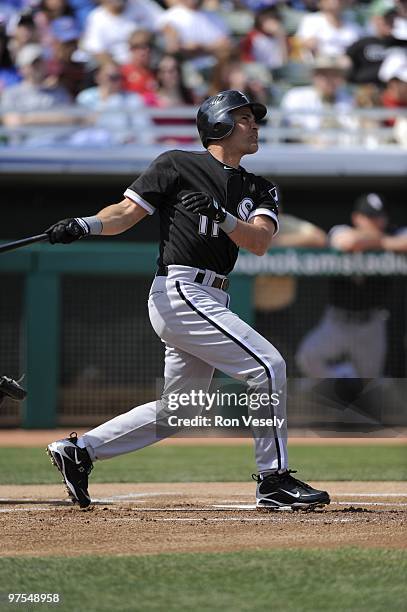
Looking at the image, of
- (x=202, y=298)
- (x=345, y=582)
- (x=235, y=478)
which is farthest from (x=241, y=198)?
(x=235, y=478)

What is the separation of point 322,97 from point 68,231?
8346mm

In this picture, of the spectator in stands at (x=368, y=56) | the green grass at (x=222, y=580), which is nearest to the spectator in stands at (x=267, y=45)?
the spectator in stands at (x=368, y=56)

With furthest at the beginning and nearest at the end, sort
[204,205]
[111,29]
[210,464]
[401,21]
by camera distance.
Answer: [401,21]
[111,29]
[210,464]
[204,205]

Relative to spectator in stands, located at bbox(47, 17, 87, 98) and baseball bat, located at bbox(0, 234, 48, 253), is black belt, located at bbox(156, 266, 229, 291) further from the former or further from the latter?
spectator in stands, located at bbox(47, 17, 87, 98)

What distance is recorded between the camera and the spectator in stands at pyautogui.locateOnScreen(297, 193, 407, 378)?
1101 cm

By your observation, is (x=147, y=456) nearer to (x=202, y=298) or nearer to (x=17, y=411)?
(x=17, y=411)

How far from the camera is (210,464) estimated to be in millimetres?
8484

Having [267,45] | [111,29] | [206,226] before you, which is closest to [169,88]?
[111,29]

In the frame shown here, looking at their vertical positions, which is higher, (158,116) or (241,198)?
(158,116)

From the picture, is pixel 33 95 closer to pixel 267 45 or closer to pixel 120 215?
pixel 267 45

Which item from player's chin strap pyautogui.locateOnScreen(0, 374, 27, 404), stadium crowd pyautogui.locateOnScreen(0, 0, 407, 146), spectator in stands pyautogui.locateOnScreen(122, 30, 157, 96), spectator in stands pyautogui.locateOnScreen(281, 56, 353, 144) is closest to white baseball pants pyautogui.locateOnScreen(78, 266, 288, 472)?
player's chin strap pyautogui.locateOnScreen(0, 374, 27, 404)

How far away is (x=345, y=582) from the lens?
3.50 meters

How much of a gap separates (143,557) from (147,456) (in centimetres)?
536

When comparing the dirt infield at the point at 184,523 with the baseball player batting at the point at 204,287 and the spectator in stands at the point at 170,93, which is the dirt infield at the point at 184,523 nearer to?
the baseball player batting at the point at 204,287
